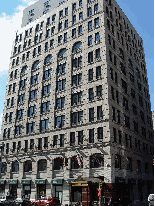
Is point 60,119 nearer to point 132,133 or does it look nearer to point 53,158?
point 53,158

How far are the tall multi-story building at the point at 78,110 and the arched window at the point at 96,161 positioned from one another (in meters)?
0.17

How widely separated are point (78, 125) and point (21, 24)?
4413 centimetres

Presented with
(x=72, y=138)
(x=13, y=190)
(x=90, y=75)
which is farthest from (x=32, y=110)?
(x=13, y=190)

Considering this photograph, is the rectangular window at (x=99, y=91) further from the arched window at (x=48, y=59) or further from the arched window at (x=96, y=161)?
the arched window at (x=48, y=59)

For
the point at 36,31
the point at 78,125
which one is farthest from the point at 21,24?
the point at 78,125

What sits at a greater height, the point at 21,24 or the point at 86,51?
the point at 21,24

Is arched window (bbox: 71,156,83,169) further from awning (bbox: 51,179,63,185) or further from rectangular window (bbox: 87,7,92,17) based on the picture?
rectangular window (bbox: 87,7,92,17)

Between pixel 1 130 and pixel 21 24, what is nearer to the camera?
pixel 1 130

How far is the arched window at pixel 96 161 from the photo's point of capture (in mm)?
39844

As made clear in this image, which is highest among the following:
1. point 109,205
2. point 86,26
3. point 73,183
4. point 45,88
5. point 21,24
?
point 21,24

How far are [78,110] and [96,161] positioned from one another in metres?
10.8

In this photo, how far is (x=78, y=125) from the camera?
4459cm

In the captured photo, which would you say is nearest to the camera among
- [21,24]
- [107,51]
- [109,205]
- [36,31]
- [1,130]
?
[109,205]

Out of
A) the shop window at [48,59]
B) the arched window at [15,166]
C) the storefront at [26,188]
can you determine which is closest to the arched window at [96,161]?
the storefront at [26,188]
